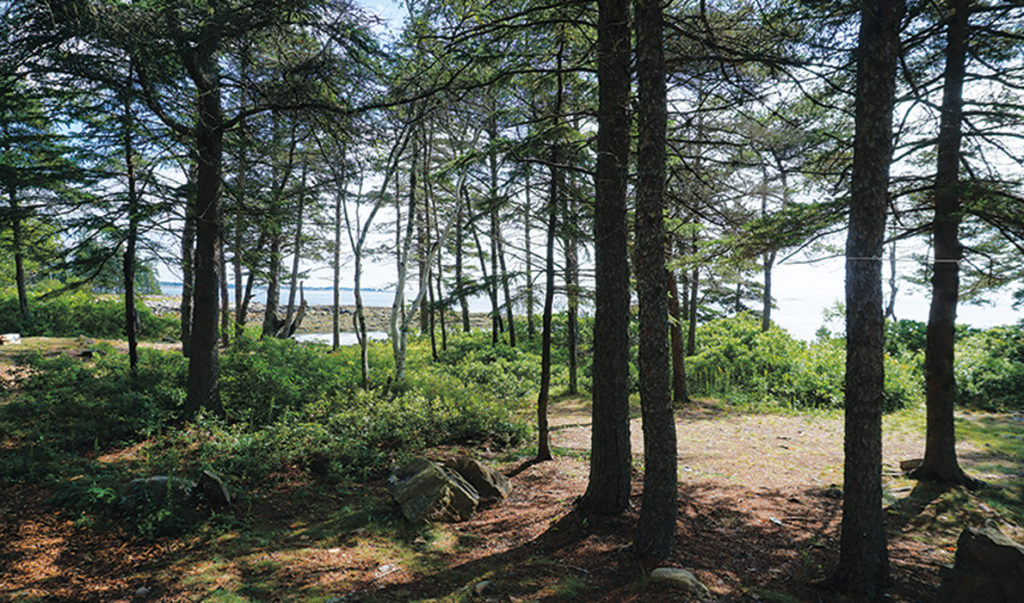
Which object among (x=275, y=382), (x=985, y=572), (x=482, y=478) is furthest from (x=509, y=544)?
(x=275, y=382)

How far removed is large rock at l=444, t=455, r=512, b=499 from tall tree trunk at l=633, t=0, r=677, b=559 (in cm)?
258

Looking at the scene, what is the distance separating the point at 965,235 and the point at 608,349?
6.83m

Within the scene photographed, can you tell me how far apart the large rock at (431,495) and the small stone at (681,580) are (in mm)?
2720

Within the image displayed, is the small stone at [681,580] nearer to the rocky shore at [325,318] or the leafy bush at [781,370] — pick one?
the leafy bush at [781,370]

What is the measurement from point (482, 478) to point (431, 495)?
0.98 m

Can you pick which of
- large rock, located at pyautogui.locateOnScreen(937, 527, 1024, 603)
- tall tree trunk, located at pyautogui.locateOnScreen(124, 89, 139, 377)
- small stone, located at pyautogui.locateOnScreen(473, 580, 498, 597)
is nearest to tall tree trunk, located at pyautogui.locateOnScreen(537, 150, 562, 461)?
small stone, located at pyautogui.locateOnScreen(473, 580, 498, 597)

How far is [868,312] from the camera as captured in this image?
3873mm

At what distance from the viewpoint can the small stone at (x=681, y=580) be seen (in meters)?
3.67

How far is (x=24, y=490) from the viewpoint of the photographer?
5438 mm

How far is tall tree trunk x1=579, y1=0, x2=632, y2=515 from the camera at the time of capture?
207 inches

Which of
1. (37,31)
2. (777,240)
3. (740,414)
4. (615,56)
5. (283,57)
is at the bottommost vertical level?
(740,414)

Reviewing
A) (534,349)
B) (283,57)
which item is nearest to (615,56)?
(283,57)

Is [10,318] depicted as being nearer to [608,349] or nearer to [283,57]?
[283,57]

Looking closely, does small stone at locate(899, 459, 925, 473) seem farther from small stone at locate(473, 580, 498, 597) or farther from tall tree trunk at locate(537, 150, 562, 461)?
small stone at locate(473, 580, 498, 597)
